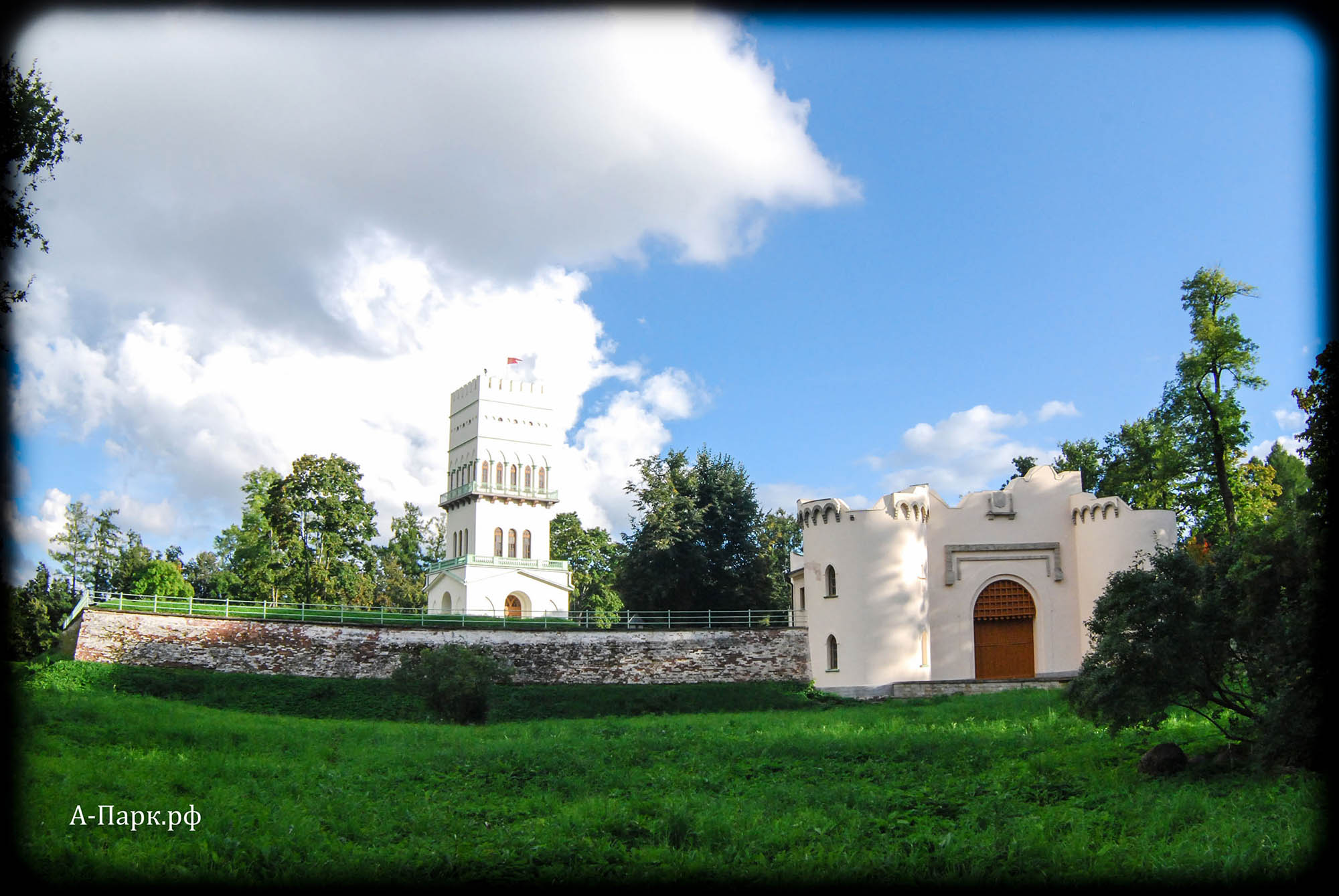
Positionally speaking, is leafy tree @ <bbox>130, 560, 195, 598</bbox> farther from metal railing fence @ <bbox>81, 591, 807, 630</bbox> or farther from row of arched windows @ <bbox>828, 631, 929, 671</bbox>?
row of arched windows @ <bbox>828, 631, 929, 671</bbox>

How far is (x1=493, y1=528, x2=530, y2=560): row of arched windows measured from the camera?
41594mm

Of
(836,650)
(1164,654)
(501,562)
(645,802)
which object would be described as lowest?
(645,802)

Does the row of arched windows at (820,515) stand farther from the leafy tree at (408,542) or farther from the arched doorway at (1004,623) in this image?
the leafy tree at (408,542)

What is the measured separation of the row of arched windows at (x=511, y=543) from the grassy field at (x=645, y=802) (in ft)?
70.7

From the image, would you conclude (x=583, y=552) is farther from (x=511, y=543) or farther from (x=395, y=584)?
(x=395, y=584)

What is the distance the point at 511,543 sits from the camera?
41.9 m

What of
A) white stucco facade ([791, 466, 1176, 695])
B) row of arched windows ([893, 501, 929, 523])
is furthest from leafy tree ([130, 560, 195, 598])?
row of arched windows ([893, 501, 929, 523])

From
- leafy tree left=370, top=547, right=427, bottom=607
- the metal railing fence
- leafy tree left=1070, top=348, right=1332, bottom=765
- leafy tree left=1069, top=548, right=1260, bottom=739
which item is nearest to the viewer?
leafy tree left=1070, top=348, right=1332, bottom=765

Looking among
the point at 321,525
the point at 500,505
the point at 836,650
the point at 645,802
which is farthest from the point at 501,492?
the point at 645,802

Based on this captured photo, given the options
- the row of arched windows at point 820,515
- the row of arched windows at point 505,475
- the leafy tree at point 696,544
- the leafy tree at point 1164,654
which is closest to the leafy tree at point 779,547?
the leafy tree at point 696,544

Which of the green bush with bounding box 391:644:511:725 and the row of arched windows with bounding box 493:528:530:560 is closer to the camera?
the green bush with bounding box 391:644:511:725

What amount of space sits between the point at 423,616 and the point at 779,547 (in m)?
18.8

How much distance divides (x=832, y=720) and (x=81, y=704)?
45.5 feet

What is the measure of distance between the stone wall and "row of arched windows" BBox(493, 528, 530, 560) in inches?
478
